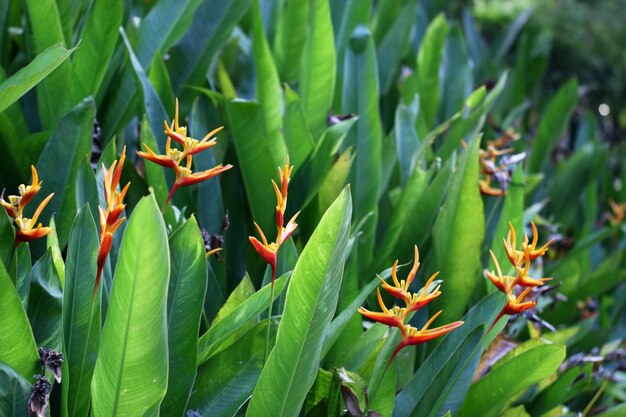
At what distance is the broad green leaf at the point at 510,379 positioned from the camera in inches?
54.1

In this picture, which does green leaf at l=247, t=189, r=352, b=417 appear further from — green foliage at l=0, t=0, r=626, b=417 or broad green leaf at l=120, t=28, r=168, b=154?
broad green leaf at l=120, t=28, r=168, b=154

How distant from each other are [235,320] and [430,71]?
Answer: 59.8 inches

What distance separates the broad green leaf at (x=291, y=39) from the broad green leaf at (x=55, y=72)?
73 cm

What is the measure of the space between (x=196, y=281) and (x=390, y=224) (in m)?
0.74

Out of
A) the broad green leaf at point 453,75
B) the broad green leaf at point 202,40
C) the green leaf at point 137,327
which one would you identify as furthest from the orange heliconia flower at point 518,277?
the broad green leaf at point 453,75

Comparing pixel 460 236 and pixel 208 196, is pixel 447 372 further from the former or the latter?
pixel 208 196

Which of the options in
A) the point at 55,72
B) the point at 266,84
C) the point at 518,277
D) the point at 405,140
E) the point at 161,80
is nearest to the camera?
the point at 518,277

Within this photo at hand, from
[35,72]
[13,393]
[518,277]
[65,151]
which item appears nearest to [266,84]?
[65,151]

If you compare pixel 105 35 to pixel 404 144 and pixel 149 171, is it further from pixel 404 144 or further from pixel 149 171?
pixel 404 144

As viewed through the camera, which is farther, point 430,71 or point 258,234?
point 430,71

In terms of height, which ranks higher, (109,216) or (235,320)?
(109,216)

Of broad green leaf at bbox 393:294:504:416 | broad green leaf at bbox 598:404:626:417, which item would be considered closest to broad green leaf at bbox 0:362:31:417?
broad green leaf at bbox 393:294:504:416

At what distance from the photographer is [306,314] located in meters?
1.04

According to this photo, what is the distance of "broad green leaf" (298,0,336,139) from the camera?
193 cm
